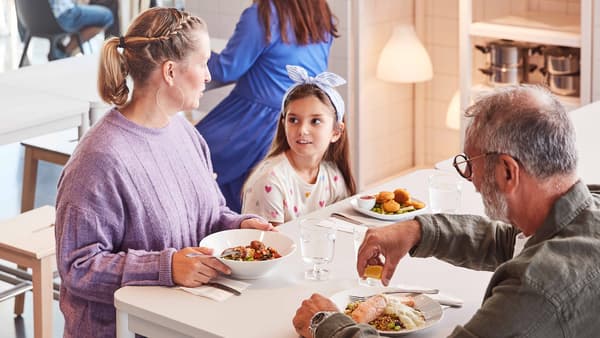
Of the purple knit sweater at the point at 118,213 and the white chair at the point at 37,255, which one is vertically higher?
the purple knit sweater at the point at 118,213

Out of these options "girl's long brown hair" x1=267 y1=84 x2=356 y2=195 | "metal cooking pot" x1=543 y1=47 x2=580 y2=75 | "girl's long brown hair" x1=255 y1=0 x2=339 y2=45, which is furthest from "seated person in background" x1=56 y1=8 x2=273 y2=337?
"metal cooking pot" x1=543 y1=47 x2=580 y2=75

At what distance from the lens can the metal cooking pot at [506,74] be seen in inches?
187

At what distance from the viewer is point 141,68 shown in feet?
8.23

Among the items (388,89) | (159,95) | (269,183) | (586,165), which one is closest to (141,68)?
(159,95)

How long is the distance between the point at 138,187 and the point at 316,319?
2.03 ft

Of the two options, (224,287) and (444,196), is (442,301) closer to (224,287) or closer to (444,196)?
(224,287)

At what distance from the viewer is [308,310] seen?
2100 mm

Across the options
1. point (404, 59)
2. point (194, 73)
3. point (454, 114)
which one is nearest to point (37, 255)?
point (194, 73)

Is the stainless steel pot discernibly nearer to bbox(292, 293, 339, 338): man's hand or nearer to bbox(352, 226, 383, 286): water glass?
bbox(352, 226, 383, 286): water glass

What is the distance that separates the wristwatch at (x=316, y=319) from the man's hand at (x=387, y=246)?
9.4 inches

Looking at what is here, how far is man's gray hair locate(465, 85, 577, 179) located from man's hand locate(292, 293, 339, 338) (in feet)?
1.49

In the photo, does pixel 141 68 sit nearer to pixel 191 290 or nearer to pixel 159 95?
pixel 159 95

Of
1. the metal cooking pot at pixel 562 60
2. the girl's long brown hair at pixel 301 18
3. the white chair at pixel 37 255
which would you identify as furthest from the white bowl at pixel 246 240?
the metal cooking pot at pixel 562 60

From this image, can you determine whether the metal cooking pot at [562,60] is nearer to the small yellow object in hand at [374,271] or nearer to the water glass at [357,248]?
the water glass at [357,248]
